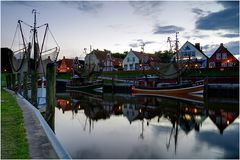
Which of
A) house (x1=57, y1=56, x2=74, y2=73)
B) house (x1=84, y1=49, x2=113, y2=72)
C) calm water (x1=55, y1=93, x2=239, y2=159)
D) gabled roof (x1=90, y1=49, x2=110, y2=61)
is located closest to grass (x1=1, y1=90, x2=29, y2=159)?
calm water (x1=55, y1=93, x2=239, y2=159)

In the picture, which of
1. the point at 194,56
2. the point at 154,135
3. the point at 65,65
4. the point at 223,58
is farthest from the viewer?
the point at 65,65

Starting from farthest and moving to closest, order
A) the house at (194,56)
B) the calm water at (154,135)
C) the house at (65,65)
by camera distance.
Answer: the house at (65,65)
the house at (194,56)
the calm water at (154,135)

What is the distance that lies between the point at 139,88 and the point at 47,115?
138 ft

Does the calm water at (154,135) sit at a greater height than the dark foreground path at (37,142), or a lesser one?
lesser

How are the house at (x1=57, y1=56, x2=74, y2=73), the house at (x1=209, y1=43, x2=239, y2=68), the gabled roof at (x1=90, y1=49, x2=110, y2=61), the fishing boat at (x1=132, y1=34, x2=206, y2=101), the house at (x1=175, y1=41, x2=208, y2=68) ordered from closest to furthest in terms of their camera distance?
the fishing boat at (x1=132, y1=34, x2=206, y2=101) → the house at (x1=209, y1=43, x2=239, y2=68) → the house at (x1=175, y1=41, x2=208, y2=68) → the gabled roof at (x1=90, y1=49, x2=110, y2=61) → the house at (x1=57, y1=56, x2=74, y2=73)

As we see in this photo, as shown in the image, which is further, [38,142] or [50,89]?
[50,89]

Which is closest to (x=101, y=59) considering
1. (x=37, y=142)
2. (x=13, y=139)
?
(x=13, y=139)

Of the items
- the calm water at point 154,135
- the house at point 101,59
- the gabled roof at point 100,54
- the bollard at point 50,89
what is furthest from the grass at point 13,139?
the gabled roof at point 100,54

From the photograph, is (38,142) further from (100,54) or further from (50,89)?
(100,54)

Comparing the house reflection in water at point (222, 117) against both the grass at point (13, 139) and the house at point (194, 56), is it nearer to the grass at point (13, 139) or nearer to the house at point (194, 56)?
the grass at point (13, 139)

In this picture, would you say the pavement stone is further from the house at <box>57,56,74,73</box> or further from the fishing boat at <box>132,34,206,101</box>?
the house at <box>57,56,74,73</box>

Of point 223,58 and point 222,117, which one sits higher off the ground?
point 223,58

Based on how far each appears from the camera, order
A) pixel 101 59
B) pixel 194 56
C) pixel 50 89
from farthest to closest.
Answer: pixel 101 59, pixel 194 56, pixel 50 89

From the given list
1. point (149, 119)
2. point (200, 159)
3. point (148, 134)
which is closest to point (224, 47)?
point (149, 119)
